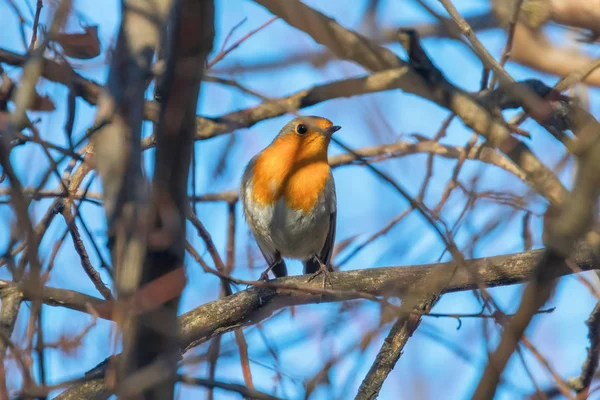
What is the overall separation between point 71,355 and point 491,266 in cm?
224

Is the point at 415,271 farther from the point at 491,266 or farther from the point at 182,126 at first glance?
the point at 182,126

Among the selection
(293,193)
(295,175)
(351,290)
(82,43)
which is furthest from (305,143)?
(82,43)

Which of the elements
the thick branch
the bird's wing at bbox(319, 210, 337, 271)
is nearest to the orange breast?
the bird's wing at bbox(319, 210, 337, 271)

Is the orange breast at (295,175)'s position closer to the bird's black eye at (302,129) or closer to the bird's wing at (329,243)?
the bird's black eye at (302,129)

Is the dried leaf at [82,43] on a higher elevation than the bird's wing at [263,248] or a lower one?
lower

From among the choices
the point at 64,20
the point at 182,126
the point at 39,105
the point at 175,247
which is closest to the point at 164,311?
the point at 175,247

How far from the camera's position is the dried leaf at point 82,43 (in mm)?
3484

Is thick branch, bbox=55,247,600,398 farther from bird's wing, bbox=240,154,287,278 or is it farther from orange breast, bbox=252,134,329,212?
bird's wing, bbox=240,154,287,278

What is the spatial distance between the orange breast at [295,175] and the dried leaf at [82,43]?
2461 mm

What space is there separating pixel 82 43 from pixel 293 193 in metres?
2.62

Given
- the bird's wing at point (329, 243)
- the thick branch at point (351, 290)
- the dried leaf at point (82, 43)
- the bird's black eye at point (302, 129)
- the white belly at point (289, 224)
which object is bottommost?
the thick branch at point (351, 290)

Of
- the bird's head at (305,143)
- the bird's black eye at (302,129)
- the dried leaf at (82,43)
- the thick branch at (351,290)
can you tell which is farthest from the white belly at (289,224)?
the dried leaf at (82,43)

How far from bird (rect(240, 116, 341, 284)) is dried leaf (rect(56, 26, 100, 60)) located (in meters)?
2.37

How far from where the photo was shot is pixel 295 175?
5855 mm
